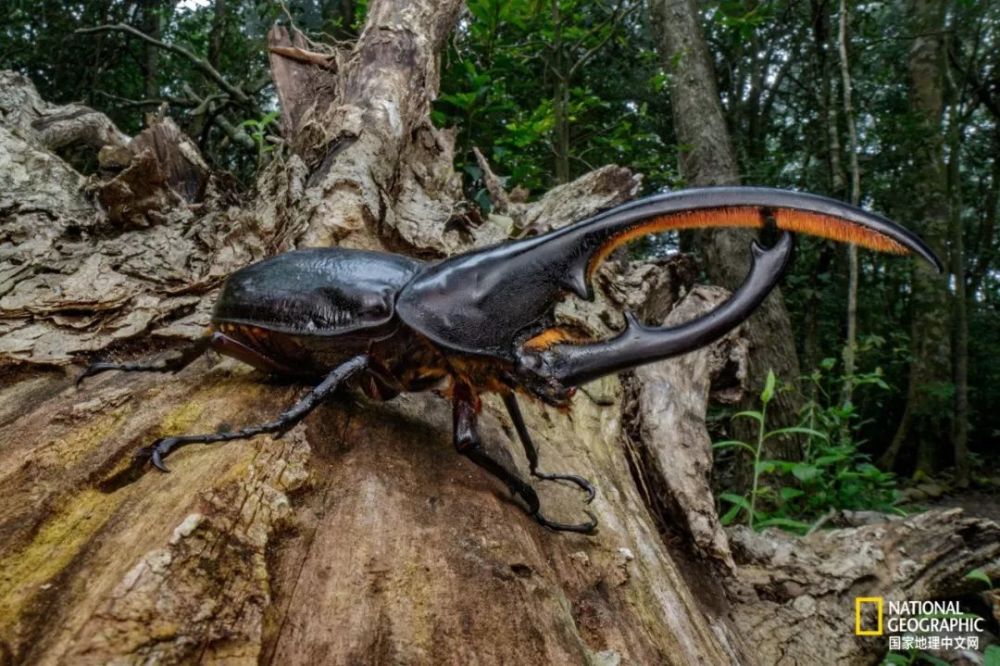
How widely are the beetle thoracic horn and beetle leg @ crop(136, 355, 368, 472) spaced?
8.6 inches

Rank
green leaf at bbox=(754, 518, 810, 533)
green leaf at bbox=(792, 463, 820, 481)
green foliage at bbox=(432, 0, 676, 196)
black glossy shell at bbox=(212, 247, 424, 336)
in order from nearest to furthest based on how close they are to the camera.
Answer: black glossy shell at bbox=(212, 247, 424, 336) < green leaf at bbox=(754, 518, 810, 533) < green leaf at bbox=(792, 463, 820, 481) < green foliage at bbox=(432, 0, 676, 196)

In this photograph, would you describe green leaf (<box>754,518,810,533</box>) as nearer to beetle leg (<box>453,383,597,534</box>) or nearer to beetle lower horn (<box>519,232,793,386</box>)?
beetle leg (<box>453,383,597,534</box>)

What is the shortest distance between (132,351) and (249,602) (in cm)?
109

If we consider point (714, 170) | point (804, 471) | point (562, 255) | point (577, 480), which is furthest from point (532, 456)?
point (714, 170)

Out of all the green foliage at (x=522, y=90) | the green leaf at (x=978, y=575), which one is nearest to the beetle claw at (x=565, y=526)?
the green leaf at (x=978, y=575)

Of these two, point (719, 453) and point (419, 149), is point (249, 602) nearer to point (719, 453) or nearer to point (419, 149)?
point (419, 149)

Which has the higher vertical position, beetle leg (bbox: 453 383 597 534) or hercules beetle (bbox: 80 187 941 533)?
hercules beetle (bbox: 80 187 941 533)

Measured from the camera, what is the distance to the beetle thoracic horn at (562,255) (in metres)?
1.02

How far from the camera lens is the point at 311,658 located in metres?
0.80

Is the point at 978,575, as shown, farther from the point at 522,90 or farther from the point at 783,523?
the point at 522,90

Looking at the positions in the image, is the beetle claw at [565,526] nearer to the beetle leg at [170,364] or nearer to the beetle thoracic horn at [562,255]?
the beetle thoracic horn at [562,255]

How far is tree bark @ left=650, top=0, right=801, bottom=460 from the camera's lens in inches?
173

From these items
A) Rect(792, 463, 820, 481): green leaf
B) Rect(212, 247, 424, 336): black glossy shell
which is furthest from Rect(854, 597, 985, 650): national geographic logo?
Rect(212, 247, 424, 336): black glossy shell

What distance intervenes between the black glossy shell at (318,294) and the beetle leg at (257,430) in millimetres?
171
